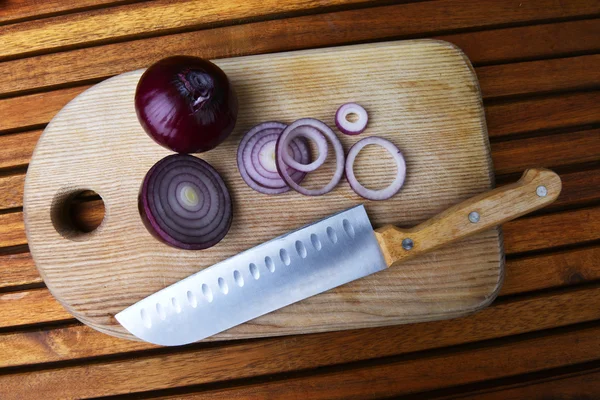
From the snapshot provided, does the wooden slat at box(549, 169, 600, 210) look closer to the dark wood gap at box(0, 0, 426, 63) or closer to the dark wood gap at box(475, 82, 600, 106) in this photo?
the dark wood gap at box(475, 82, 600, 106)

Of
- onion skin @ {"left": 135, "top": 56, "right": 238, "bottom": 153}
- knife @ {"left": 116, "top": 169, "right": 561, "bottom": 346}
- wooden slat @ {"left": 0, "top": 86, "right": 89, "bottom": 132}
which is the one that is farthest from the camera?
wooden slat @ {"left": 0, "top": 86, "right": 89, "bottom": 132}

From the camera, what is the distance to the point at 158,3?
1414mm

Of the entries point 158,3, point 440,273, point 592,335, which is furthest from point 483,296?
point 158,3

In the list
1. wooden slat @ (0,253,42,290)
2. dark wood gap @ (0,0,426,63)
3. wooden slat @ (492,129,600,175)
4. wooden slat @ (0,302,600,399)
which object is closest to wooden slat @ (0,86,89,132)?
dark wood gap @ (0,0,426,63)

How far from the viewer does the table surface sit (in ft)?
4.32

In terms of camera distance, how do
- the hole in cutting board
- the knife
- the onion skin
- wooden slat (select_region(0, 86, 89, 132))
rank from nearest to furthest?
the onion skin < the knife < the hole in cutting board < wooden slat (select_region(0, 86, 89, 132))

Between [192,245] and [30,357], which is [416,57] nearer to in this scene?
[192,245]

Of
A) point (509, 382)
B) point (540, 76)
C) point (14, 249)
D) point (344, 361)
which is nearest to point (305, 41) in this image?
point (540, 76)

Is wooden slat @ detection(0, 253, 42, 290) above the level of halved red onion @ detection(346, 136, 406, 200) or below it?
above

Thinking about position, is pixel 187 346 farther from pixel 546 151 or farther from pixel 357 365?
pixel 546 151

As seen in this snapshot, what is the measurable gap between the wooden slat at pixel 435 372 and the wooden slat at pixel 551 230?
27cm

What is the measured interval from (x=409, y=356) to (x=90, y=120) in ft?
3.64

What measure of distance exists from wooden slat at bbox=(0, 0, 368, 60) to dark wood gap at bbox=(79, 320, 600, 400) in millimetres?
1069

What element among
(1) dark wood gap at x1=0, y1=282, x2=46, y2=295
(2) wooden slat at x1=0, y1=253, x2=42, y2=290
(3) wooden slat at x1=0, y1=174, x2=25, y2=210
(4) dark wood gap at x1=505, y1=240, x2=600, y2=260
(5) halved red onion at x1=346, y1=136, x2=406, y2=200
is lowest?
(4) dark wood gap at x1=505, y1=240, x2=600, y2=260
